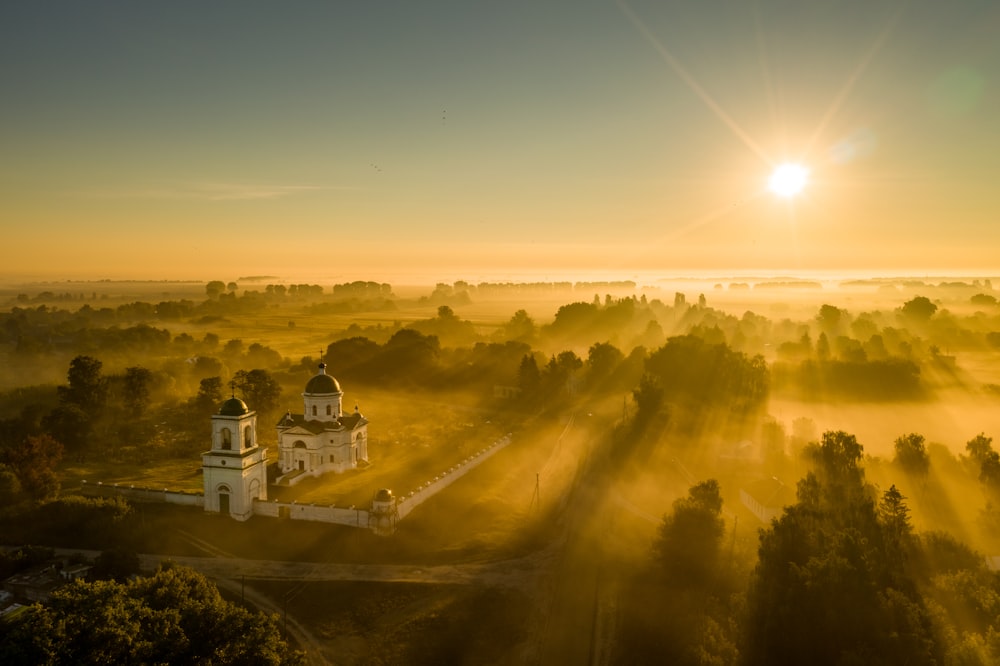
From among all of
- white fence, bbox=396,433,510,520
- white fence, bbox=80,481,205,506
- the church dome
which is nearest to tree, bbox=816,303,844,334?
white fence, bbox=396,433,510,520

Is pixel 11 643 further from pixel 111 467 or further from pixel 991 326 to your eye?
pixel 991 326

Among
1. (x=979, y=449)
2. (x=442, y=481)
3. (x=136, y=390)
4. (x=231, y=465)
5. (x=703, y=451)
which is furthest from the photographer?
(x=136, y=390)

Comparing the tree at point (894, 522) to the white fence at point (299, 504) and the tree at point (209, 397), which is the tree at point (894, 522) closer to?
the white fence at point (299, 504)

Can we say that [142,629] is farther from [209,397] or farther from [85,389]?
[85,389]

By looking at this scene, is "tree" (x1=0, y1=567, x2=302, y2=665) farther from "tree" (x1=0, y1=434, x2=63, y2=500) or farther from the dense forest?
"tree" (x1=0, y1=434, x2=63, y2=500)

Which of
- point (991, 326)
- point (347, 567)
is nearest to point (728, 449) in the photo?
point (347, 567)

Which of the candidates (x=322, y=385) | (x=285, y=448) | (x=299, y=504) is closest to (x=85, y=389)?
(x=285, y=448)
